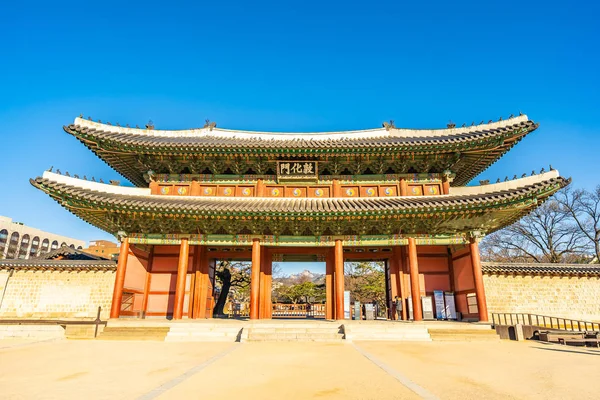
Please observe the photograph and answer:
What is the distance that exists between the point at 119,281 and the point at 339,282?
9637 millimetres

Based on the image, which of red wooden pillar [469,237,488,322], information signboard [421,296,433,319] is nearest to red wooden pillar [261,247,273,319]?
information signboard [421,296,433,319]

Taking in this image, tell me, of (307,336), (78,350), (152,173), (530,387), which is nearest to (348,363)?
(530,387)

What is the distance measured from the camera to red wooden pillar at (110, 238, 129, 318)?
1388cm

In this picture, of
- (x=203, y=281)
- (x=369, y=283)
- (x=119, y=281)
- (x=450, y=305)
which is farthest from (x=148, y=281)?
(x=369, y=283)

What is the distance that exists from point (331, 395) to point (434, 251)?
13.8 m

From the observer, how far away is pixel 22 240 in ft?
268

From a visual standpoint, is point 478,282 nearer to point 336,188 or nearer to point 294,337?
point 336,188

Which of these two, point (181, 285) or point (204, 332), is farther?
point (181, 285)

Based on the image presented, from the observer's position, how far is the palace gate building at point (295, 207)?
1409cm

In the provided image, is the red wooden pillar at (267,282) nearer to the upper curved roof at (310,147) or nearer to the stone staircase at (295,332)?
the stone staircase at (295,332)

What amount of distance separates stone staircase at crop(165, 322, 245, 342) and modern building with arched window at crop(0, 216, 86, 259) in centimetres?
7290

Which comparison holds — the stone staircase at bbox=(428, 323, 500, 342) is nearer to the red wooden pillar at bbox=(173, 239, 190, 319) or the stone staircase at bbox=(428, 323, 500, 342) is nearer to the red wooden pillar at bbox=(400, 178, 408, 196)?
the red wooden pillar at bbox=(400, 178, 408, 196)

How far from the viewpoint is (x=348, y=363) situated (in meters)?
7.59

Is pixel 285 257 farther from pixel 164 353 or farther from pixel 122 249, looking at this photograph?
pixel 164 353
